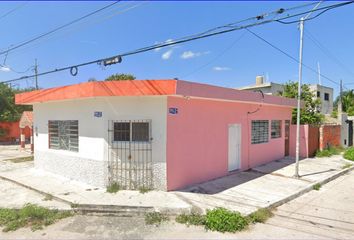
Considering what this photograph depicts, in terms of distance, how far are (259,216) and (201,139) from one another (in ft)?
10.8

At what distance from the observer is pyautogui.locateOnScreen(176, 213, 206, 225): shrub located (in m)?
6.13

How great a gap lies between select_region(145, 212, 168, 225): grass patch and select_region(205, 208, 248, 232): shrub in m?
1.01

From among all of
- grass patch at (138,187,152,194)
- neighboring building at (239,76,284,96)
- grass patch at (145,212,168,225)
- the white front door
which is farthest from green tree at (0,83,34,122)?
grass patch at (145,212,168,225)

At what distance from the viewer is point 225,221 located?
593 centimetres

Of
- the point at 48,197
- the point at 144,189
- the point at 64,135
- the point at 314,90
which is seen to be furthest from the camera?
the point at 314,90

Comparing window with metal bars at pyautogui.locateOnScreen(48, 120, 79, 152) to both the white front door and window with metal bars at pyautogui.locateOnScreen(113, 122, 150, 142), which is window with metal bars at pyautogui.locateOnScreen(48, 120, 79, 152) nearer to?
window with metal bars at pyautogui.locateOnScreen(113, 122, 150, 142)

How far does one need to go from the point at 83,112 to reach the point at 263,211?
612 centimetres

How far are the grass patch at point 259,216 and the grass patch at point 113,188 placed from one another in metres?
3.86

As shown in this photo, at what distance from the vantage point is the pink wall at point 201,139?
816 centimetres

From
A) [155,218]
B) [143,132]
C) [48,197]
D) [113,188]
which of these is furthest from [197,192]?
[48,197]

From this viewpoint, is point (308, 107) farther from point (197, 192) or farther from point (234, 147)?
point (197, 192)

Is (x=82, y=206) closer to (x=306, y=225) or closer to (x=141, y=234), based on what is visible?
(x=141, y=234)

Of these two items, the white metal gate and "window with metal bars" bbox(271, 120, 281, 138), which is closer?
the white metal gate

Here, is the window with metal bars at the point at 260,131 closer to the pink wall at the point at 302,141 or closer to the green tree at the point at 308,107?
the pink wall at the point at 302,141
